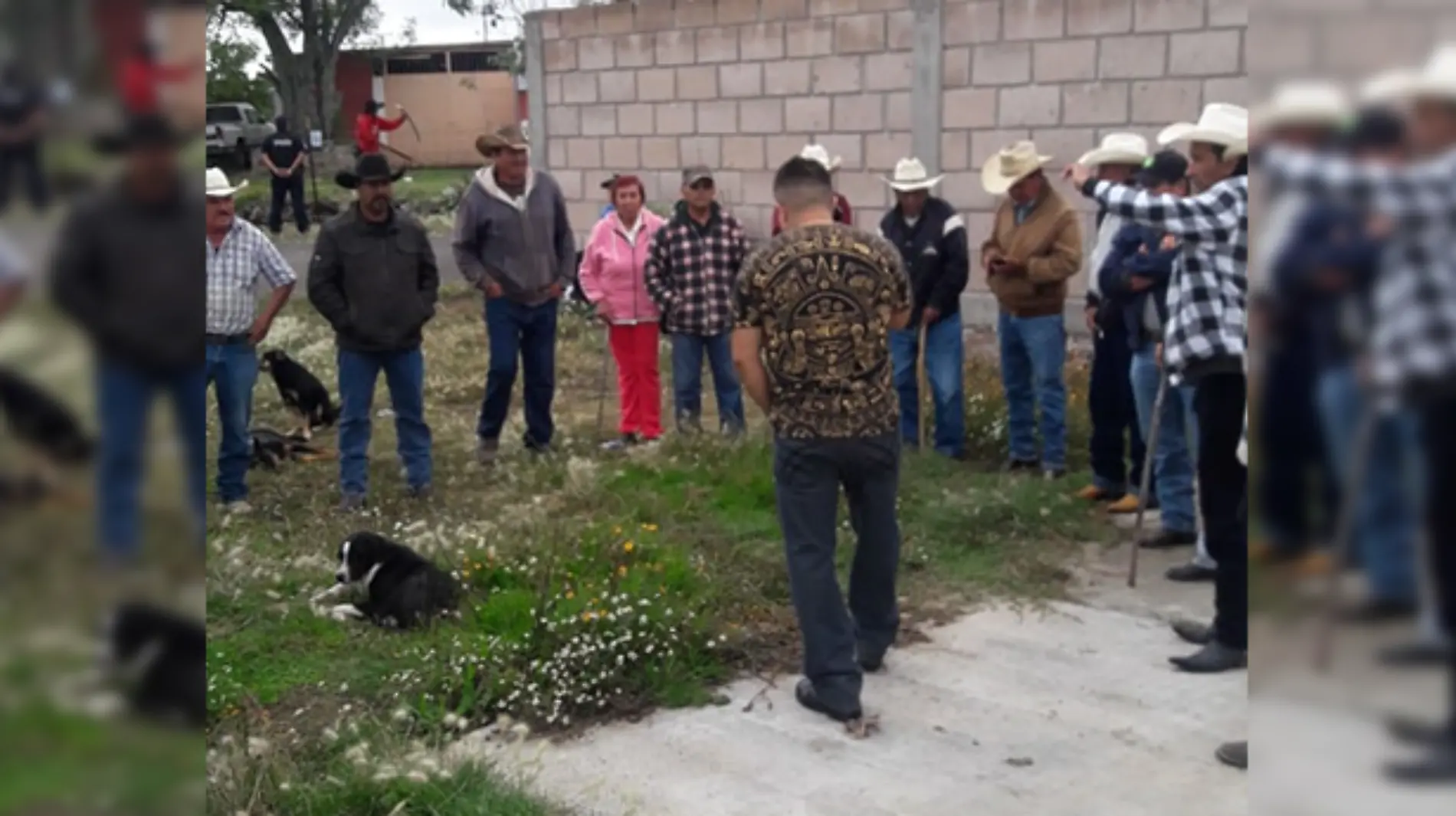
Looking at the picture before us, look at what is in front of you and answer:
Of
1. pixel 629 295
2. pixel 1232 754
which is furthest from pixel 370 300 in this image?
pixel 1232 754

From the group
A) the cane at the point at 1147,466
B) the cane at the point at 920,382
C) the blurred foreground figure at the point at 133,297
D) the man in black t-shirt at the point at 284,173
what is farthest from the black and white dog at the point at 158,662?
the man in black t-shirt at the point at 284,173

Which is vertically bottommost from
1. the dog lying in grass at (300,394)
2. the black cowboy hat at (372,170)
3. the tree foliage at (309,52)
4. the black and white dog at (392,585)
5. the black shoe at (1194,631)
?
the black shoe at (1194,631)

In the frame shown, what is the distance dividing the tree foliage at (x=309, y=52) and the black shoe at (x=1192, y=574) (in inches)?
1025

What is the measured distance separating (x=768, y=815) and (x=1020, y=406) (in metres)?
4.20

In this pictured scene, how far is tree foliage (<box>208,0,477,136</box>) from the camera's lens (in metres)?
29.8

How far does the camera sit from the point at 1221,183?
168 inches

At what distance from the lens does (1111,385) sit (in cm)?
684

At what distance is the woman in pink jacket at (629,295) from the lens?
8312 millimetres

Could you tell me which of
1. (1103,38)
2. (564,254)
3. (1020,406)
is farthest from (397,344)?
(1103,38)

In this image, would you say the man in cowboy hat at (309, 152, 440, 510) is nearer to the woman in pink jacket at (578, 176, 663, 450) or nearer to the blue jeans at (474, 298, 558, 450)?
the blue jeans at (474, 298, 558, 450)

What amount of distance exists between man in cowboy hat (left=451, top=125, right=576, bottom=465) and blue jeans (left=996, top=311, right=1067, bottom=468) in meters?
2.51

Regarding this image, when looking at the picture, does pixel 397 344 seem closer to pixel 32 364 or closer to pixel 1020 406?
pixel 1020 406

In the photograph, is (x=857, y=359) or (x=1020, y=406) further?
(x=1020, y=406)

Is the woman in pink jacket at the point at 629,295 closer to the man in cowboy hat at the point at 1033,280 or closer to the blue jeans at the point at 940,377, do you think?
the blue jeans at the point at 940,377
